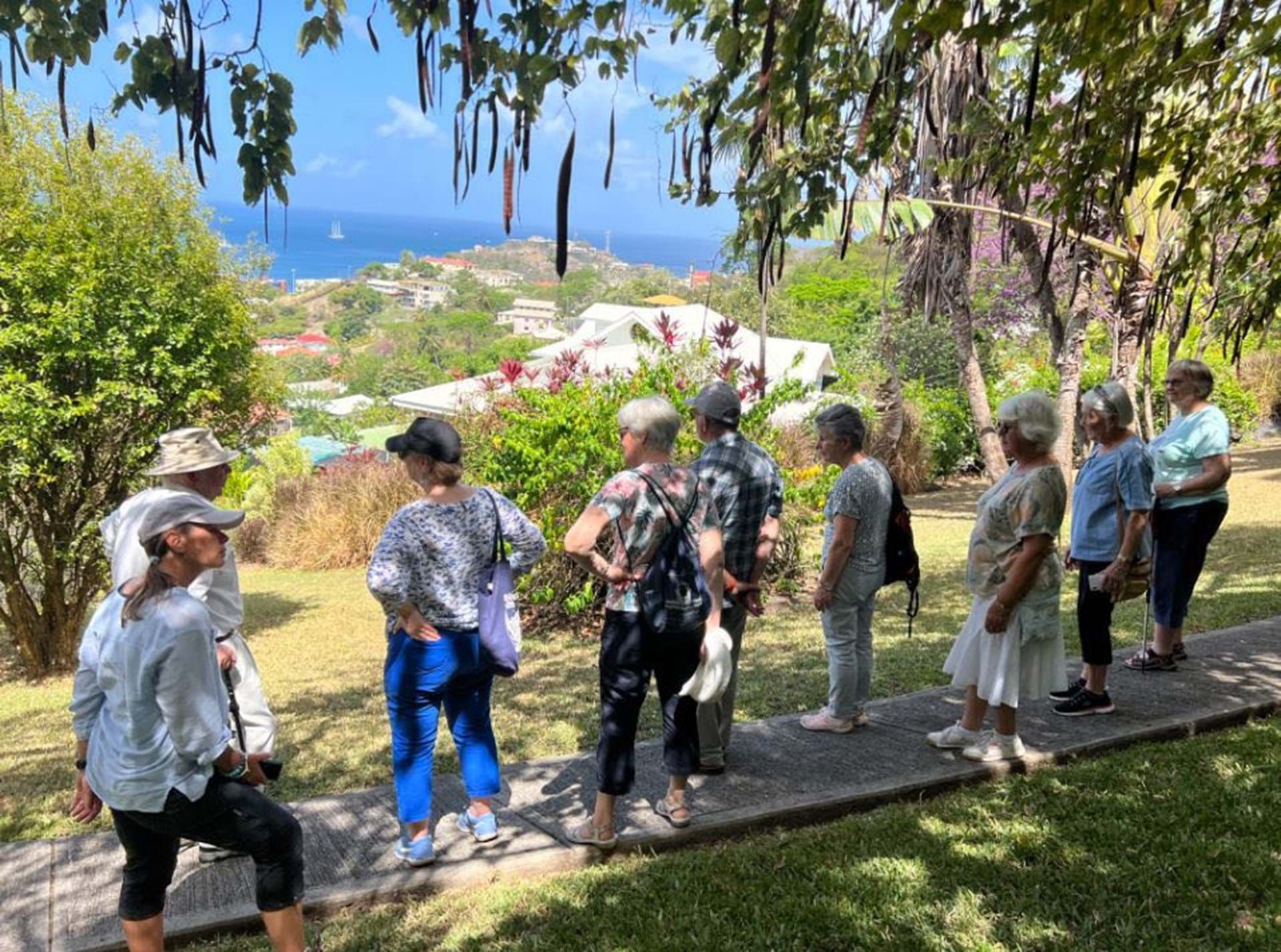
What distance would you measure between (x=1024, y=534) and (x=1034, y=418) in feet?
1.75

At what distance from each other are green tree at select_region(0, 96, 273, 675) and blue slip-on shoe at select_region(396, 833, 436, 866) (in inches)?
272

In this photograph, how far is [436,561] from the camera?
3.87m

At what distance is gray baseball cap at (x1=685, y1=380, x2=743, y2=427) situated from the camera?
4.52 m

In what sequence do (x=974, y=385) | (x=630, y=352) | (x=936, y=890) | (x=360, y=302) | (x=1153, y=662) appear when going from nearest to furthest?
1. (x=936, y=890)
2. (x=1153, y=662)
3. (x=974, y=385)
4. (x=630, y=352)
5. (x=360, y=302)

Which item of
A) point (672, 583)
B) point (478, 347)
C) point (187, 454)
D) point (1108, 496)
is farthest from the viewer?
point (478, 347)

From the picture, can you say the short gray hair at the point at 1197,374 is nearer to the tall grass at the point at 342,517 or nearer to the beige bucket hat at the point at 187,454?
the beige bucket hat at the point at 187,454

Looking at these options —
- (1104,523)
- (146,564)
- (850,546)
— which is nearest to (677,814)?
(850,546)

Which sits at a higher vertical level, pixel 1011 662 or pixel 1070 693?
pixel 1011 662

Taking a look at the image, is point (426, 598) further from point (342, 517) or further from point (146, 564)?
point (342, 517)

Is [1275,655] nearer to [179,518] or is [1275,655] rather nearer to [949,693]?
[949,693]

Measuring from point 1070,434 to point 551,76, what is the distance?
13.3m

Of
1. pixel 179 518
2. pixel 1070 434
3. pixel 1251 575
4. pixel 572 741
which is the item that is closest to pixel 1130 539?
pixel 572 741

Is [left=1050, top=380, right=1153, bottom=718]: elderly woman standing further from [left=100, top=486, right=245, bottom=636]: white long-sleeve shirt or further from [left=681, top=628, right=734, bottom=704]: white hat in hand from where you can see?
[left=100, top=486, right=245, bottom=636]: white long-sleeve shirt

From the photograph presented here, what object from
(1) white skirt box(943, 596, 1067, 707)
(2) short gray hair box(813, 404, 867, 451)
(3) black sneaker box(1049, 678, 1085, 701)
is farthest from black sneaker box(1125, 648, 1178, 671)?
(2) short gray hair box(813, 404, 867, 451)
